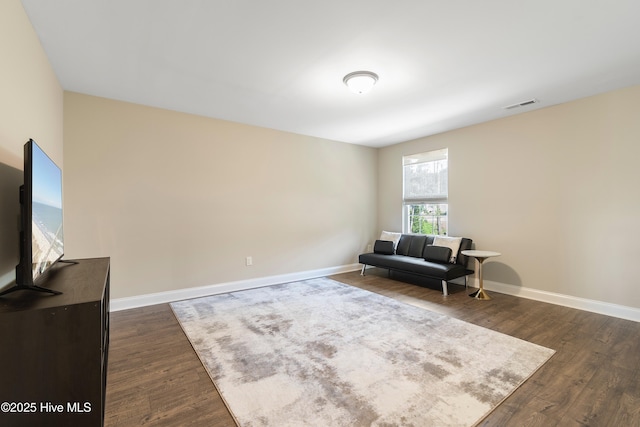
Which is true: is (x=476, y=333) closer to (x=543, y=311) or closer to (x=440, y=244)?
(x=543, y=311)

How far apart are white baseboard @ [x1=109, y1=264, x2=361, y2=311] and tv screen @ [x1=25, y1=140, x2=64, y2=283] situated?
70.4 inches

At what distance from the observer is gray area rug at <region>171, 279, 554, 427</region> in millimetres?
1733

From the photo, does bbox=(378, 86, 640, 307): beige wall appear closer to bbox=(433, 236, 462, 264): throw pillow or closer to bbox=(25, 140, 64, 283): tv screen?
bbox=(433, 236, 462, 264): throw pillow

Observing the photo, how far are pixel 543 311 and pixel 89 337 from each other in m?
4.40

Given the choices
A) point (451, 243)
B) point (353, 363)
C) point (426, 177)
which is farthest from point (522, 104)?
point (353, 363)

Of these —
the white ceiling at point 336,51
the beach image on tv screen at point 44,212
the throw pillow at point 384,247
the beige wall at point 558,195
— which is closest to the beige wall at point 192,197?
the white ceiling at point 336,51

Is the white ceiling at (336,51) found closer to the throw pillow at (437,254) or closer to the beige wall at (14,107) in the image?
the beige wall at (14,107)

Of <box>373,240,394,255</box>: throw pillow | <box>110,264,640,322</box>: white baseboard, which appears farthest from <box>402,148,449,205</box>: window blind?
<box>110,264,640,322</box>: white baseboard

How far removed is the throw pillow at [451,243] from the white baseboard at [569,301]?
627 millimetres

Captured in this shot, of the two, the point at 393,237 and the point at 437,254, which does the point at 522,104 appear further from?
the point at 393,237

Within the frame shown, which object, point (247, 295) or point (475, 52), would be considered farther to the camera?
point (247, 295)

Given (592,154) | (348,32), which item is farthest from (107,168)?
Result: (592,154)

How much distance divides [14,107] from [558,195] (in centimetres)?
552

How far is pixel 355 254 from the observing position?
5.95 metres
